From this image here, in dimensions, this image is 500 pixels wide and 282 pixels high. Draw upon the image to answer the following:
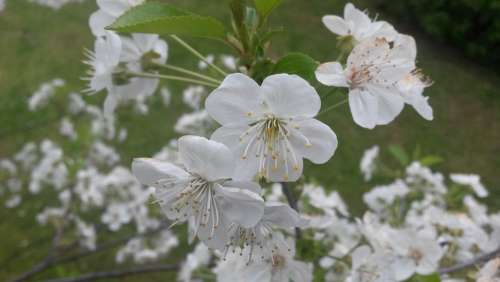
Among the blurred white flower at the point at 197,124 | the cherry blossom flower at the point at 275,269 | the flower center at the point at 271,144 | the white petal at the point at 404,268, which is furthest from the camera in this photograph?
the blurred white flower at the point at 197,124

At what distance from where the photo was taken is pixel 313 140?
1117 mm

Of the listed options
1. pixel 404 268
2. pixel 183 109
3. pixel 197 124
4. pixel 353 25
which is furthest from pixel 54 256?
pixel 183 109

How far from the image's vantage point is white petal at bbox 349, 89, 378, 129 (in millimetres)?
1151

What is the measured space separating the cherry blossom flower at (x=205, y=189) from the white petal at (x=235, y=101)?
99 millimetres

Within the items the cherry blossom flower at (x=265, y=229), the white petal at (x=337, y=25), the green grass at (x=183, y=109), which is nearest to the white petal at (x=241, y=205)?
the cherry blossom flower at (x=265, y=229)

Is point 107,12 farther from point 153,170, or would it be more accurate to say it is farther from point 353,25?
point 353,25

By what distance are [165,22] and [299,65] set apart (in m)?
0.32

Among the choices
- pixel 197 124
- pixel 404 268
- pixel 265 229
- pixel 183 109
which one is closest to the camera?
pixel 265 229

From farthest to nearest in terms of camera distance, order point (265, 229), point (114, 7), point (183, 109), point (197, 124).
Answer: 1. point (183, 109)
2. point (197, 124)
3. point (114, 7)
4. point (265, 229)

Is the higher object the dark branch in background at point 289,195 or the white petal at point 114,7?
the white petal at point 114,7

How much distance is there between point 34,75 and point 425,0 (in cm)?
600

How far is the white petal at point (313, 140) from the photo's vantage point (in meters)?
1.09

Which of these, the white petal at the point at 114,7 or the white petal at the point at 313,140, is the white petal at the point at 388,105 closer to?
the white petal at the point at 313,140

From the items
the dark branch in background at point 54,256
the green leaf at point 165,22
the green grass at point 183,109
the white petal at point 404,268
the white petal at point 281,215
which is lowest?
the green grass at point 183,109
